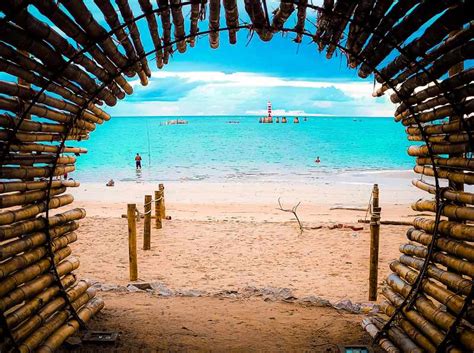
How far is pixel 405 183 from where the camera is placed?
29.7 meters

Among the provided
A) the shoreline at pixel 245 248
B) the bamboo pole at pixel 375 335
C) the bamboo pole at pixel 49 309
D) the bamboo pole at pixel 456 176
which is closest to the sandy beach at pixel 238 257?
the shoreline at pixel 245 248

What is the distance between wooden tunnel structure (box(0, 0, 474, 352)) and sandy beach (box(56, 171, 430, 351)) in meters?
0.98

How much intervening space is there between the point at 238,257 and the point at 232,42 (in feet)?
21.0

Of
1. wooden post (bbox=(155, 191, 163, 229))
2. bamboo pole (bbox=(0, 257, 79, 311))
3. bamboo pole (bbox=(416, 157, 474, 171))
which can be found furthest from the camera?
wooden post (bbox=(155, 191, 163, 229))

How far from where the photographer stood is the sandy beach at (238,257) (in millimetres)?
7285

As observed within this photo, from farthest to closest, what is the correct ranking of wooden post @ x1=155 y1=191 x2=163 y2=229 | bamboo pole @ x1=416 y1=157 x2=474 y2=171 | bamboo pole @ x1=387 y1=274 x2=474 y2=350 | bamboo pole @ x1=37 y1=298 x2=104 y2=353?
wooden post @ x1=155 y1=191 x2=163 y2=229, bamboo pole @ x1=37 y1=298 x2=104 y2=353, bamboo pole @ x1=416 y1=157 x2=474 y2=171, bamboo pole @ x1=387 y1=274 x2=474 y2=350

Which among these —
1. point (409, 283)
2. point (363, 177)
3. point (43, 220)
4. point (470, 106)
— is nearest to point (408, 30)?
point (470, 106)

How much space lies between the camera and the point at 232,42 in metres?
5.59

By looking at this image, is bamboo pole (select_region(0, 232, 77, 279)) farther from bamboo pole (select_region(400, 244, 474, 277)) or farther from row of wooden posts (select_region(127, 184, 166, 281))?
bamboo pole (select_region(400, 244, 474, 277))

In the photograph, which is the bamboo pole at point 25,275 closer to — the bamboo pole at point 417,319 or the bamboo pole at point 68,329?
the bamboo pole at point 68,329

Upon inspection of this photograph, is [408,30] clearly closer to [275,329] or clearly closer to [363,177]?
[275,329]

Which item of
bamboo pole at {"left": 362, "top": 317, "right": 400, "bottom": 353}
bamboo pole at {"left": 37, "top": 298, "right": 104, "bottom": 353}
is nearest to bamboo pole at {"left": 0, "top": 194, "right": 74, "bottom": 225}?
bamboo pole at {"left": 37, "top": 298, "right": 104, "bottom": 353}

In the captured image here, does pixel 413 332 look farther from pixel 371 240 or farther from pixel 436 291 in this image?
pixel 371 240

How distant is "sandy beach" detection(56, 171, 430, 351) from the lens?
23.9 feet
